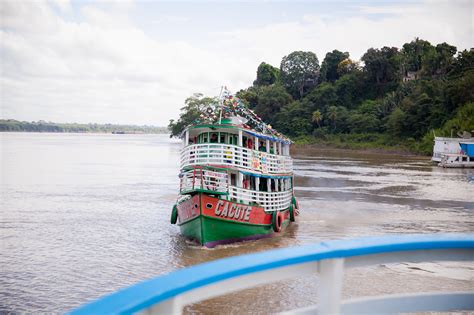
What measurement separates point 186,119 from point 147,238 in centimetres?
8152

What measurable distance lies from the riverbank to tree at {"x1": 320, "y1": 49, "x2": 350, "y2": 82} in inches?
762

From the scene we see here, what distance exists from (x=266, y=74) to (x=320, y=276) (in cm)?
11470

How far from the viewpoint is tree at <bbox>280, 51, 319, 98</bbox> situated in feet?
332

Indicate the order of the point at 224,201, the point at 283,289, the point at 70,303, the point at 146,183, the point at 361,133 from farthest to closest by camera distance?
the point at 361,133 < the point at 146,183 < the point at 224,201 < the point at 283,289 < the point at 70,303

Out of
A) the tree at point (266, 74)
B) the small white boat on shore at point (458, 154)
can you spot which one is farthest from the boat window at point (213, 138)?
the tree at point (266, 74)

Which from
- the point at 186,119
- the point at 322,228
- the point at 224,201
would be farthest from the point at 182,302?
the point at 186,119

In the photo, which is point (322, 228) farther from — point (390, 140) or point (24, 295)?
point (390, 140)

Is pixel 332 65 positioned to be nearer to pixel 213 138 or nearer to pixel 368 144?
pixel 368 144

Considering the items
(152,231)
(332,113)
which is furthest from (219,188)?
(332,113)

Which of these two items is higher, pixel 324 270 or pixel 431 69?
pixel 431 69

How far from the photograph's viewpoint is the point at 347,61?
3863 inches

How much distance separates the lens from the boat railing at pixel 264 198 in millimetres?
15492

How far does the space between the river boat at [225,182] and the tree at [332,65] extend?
84915mm

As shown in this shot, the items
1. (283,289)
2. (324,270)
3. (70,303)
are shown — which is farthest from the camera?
(283,289)
